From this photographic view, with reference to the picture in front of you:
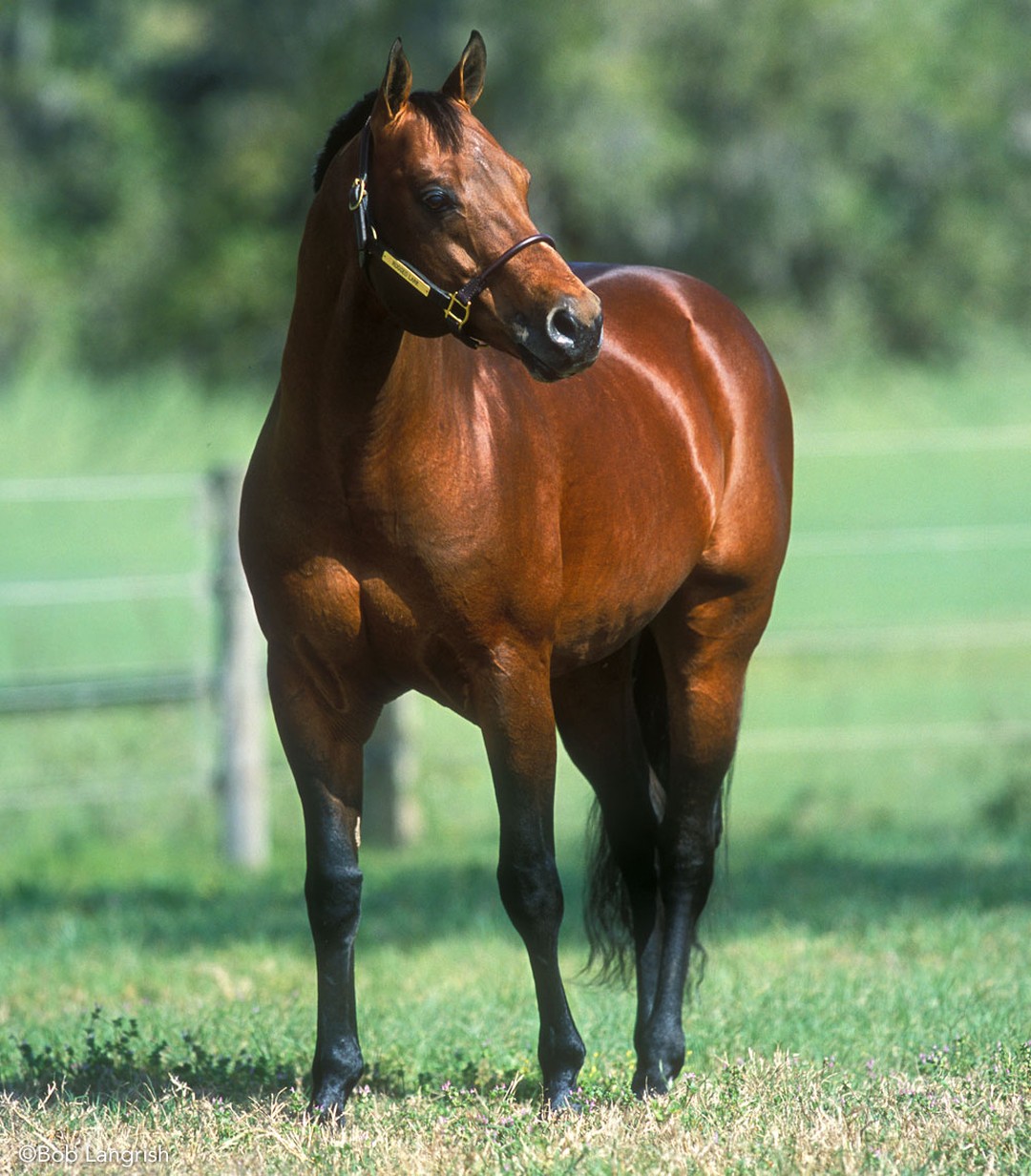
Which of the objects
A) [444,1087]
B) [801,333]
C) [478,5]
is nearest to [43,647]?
[478,5]

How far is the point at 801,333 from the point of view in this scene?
19234 millimetres

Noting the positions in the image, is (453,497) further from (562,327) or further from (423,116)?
(423,116)

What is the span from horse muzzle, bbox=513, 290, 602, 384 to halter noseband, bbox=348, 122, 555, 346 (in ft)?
0.43

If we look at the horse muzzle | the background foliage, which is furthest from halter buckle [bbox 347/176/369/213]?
the background foliage

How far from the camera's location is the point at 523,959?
5.86 m

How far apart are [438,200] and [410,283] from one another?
0.16 metres

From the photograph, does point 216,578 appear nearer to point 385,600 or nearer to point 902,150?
point 385,600

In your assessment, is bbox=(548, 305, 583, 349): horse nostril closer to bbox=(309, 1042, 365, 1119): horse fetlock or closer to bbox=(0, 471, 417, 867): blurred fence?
bbox=(309, 1042, 365, 1119): horse fetlock

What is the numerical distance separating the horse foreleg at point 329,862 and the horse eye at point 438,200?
3.43 feet

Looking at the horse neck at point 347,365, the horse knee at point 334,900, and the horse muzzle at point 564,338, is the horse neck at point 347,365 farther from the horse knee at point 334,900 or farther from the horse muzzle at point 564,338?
the horse knee at point 334,900

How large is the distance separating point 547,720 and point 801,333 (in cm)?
1614

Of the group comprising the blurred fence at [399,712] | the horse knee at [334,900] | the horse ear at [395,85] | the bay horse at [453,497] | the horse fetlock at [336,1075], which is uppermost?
the horse ear at [395,85]

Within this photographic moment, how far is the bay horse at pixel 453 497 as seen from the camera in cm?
331

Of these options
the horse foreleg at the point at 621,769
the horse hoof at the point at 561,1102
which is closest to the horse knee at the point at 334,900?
the horse hoof at the point at 561,1102
